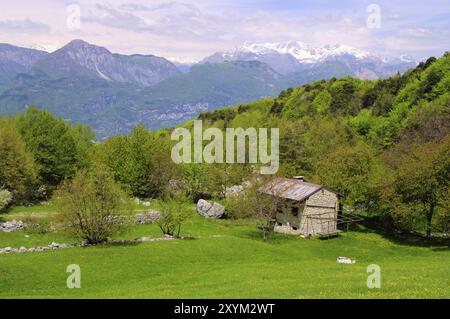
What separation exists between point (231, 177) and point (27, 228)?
43030 mm

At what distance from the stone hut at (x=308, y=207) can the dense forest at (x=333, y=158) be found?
432 centimetres

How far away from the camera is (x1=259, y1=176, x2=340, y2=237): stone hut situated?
6506 centimetres

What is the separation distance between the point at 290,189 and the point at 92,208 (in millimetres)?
30907

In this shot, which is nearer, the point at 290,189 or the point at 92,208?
the point at 92,208

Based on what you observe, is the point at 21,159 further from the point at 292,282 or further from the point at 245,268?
the point at 292,282

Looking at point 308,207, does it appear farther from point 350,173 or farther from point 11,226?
point 11,226

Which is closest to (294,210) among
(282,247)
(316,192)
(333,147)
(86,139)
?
(316,192)

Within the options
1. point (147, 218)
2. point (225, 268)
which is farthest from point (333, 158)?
point (225, 268)

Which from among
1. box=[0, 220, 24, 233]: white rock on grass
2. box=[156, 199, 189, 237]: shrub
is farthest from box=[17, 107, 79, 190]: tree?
box=[156, 199, 189, 237]: shrub

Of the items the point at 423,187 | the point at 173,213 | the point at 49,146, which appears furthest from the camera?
the point at 49,146

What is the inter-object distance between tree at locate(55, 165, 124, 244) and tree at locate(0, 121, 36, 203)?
26.1m

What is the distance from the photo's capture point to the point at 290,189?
6788cm

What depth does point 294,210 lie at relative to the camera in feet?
218

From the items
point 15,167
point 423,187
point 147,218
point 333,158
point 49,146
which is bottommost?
point 147,218
